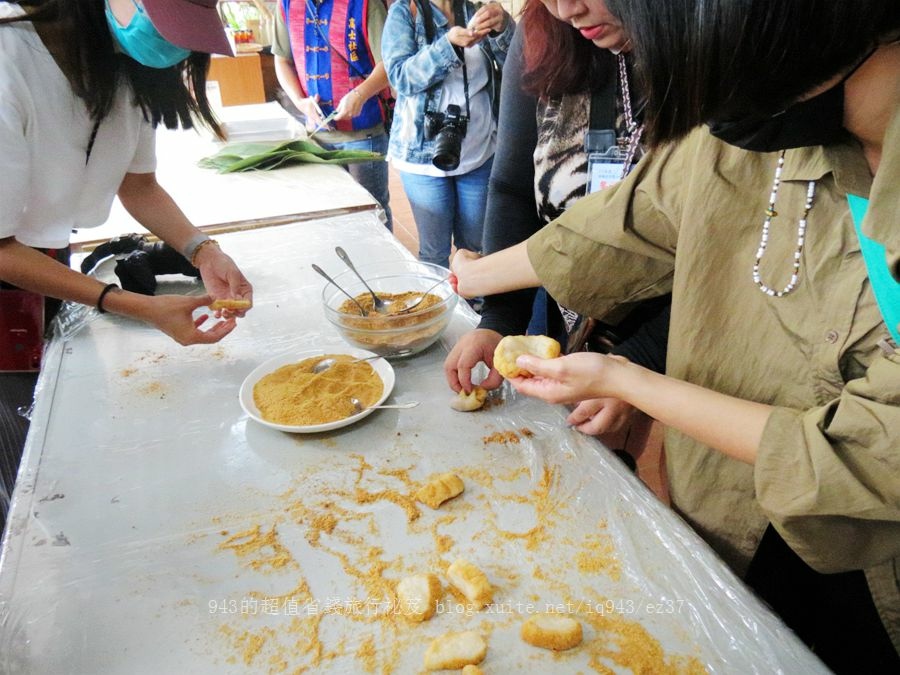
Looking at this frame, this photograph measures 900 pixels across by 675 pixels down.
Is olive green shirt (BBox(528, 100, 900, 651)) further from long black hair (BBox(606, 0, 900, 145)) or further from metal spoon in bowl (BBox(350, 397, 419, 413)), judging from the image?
metal spoon in bowl (BBox(350, 397, 419, 413))

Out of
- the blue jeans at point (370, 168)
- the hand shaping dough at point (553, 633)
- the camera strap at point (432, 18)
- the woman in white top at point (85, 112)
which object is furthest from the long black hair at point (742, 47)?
the blue jeans at point (370, 168)

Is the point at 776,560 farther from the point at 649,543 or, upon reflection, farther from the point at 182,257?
the point at 182,257

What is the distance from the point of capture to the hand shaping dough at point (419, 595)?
2.30ft

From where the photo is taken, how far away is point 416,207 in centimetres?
250

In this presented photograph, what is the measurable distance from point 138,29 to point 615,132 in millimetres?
884

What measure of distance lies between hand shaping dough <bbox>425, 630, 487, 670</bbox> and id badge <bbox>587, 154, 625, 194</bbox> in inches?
34.1

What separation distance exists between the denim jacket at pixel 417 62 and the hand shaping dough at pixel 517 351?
147 centimetres

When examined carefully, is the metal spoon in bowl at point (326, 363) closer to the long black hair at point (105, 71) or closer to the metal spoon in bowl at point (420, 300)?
the metal spoon in bowl at point (420, 300)

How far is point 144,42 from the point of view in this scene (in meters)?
1.10

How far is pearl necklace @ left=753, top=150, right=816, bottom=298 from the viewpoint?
2.33ft

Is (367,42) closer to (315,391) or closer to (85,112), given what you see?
(85,112)

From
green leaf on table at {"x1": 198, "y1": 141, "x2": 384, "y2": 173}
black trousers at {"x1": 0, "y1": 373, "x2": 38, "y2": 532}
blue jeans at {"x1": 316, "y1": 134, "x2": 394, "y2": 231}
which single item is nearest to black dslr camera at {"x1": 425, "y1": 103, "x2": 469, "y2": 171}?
green leaf on table at {"x1": 198, "y1": 141, "x2": 384, "y2": 173}

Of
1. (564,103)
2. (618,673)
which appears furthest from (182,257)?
(618,673)

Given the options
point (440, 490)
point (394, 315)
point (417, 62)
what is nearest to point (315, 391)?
point (394, 315)
